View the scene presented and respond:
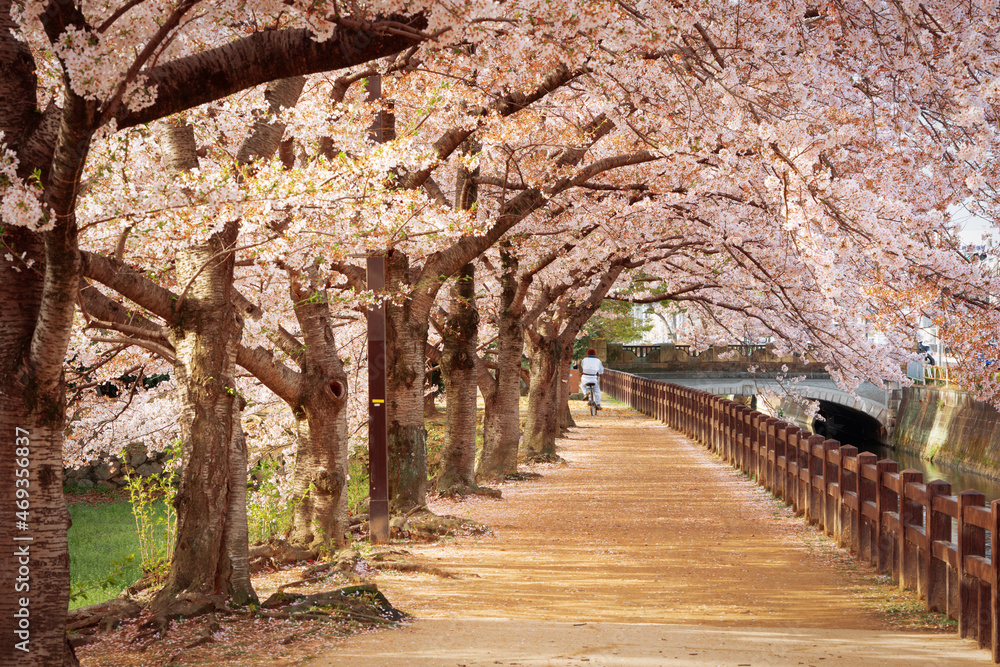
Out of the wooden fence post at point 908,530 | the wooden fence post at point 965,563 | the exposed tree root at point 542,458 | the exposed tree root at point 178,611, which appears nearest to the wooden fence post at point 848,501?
the wooden fence post at point 908,530

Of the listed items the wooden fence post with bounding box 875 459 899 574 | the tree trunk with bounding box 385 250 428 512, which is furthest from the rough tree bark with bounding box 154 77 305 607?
the wooden fence post with bounding box 875 459 899 574

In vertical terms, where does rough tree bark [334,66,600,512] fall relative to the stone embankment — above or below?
above

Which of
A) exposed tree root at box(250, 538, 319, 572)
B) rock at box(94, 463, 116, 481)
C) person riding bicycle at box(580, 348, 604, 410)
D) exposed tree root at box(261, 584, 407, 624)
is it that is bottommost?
rock at box(94, 463, 116, 481)

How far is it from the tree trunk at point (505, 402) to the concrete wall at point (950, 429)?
1525 cm

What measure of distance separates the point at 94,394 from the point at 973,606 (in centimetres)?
1022

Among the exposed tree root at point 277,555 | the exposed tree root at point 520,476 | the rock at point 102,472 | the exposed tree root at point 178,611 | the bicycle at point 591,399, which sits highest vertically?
the bicycle at point 591,399

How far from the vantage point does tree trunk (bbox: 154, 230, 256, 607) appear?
7.10m

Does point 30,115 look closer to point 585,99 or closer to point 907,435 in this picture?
point 585,99

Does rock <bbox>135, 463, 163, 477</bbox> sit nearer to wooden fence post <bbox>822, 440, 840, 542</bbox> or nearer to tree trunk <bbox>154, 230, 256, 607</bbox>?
wooden fence post <bbox>822, 440, 840, 542</bbox>

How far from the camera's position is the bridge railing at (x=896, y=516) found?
663cm

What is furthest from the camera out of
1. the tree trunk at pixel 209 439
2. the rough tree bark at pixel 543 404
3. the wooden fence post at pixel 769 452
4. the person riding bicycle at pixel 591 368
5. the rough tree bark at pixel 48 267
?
the person riding bicycle at pixel 591 368

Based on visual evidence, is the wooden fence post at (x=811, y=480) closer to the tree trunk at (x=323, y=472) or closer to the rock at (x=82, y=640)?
the tree trunk at (x=323, y=472)

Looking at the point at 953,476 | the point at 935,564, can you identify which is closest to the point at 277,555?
the point at 935,564

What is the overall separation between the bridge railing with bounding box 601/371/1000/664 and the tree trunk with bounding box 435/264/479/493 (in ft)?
16.1
